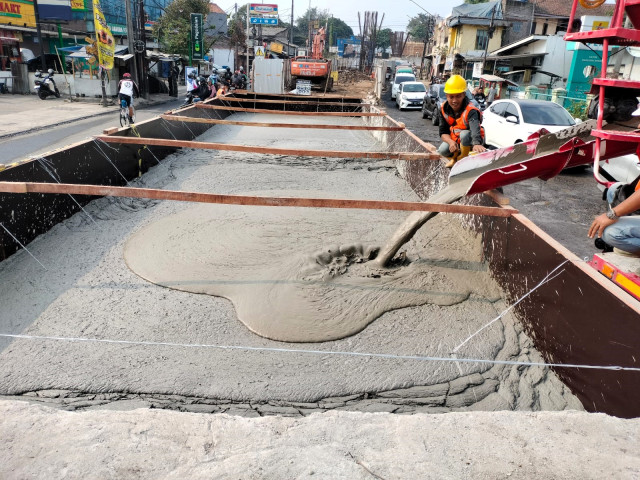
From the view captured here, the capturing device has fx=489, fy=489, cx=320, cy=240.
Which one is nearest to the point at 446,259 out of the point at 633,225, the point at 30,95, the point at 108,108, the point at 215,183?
the point at 633,225

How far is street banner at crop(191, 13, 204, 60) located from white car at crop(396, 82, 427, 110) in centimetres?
1261

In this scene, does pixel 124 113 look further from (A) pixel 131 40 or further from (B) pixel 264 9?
(B) pixel 264 9

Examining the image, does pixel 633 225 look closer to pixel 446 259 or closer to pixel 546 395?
pixel 546 395

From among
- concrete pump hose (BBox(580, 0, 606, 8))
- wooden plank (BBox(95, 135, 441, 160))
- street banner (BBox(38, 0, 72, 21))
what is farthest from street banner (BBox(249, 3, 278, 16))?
concrete pump hose (BBox(580, 0, 606, 8))

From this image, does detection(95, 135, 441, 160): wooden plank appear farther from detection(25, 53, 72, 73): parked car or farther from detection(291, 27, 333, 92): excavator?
detection(25, 53, 72, 73): parked car

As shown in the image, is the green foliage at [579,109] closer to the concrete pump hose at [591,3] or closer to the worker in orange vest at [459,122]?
the worker in orange vest at [459,122]

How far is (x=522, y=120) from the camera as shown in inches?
430

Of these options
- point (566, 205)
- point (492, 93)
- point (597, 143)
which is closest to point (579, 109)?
point (492, 93)

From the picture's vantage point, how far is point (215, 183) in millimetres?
7520

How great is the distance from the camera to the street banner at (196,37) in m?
27.8

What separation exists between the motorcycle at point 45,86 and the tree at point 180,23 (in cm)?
1259

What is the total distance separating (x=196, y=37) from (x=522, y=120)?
23.0 metres

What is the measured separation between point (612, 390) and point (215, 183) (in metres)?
6.06

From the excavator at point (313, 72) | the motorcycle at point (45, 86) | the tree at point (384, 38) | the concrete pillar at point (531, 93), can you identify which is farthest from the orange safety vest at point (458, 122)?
the tree at point (384, 38)
